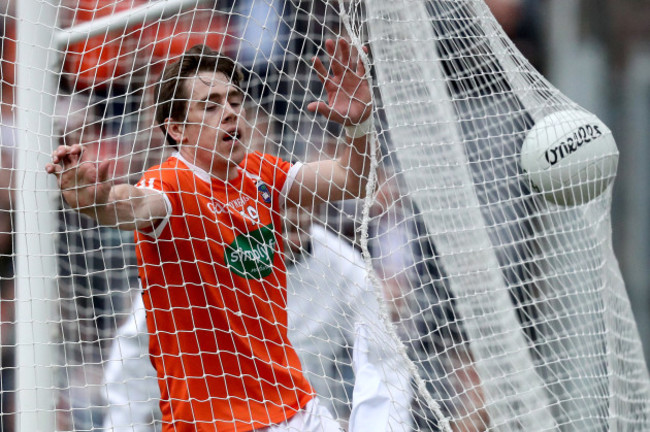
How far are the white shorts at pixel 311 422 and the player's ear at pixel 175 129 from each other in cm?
76

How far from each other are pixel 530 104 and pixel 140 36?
3.64 ft

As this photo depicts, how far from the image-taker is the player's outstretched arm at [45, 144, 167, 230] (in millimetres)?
2018

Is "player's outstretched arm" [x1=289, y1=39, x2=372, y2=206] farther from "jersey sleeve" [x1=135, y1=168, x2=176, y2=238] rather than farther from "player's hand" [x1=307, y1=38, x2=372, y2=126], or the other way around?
"jersey sleeve" [x1=135, y1=168, x2=176, y2=238]

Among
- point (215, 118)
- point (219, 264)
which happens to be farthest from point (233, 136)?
point (219, 264)

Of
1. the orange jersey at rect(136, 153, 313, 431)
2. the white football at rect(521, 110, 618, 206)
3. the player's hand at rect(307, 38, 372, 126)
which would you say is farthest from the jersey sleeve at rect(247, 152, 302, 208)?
the white football at rect(521, 110, 618, 206)

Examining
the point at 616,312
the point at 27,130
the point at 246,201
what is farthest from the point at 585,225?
the point at 27,130

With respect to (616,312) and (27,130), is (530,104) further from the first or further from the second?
Result: (27,130)

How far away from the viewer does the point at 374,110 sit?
8.16 ft

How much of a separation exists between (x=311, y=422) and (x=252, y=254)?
0.46 metres

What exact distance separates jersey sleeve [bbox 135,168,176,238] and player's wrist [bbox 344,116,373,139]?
467 millimetres

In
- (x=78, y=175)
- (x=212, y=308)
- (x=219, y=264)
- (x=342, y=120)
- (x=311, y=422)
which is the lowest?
(x=311, y=422)

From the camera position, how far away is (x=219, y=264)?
2.38 meters

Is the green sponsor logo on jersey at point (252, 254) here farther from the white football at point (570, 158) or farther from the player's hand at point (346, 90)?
the white football at point (570, 158)

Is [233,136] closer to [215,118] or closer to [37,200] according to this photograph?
[215,118]
